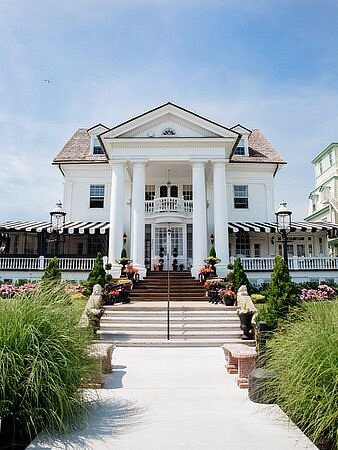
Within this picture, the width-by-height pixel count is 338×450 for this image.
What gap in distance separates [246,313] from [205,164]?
12537 millimetres

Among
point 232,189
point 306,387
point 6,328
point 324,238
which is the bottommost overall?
point 306,387

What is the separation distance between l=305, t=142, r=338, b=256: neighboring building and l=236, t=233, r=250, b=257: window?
11.5 m

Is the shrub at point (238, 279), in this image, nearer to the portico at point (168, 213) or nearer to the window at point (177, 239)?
the portico at point (168, 213)

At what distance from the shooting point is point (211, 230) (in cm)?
2478

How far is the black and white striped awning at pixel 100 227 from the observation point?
2330 cm

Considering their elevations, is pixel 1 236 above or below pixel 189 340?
above

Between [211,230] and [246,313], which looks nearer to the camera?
[246,313]

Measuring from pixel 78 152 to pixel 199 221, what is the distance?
12.4 meters

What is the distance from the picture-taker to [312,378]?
4512 mm

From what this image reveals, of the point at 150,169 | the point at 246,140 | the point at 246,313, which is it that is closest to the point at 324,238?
the point at 246,140

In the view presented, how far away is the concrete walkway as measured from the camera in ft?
14.7

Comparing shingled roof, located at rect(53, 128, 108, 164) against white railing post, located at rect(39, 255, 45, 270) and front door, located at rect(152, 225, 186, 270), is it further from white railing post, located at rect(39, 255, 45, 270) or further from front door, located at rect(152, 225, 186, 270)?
white railing post, located at rect(39, 255, 45, 270)

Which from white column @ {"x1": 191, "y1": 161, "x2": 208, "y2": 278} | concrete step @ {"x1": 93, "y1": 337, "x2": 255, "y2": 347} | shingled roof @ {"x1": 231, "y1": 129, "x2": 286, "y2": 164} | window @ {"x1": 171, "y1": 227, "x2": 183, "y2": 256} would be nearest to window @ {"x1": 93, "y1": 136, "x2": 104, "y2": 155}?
window @ {"x1": 171, "y1": 227, "x2": 183, "y2": 256}

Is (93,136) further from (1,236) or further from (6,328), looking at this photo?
(6,328)
